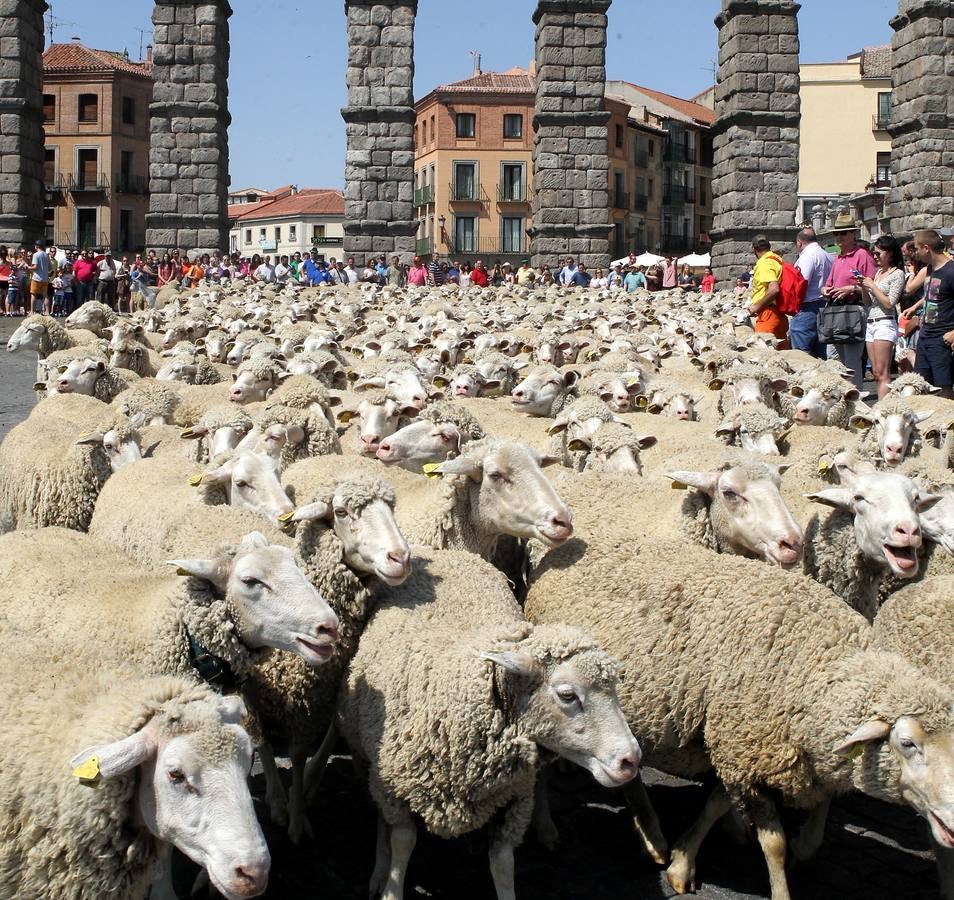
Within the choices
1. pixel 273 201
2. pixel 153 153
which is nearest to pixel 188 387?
pixel 153 153

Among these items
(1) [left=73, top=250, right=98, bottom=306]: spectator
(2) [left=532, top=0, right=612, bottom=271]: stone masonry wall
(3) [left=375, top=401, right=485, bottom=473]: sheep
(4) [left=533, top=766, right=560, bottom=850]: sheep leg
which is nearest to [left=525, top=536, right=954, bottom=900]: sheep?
(4) [left=533, top=766, right=560, bottom=850]: sheep leg

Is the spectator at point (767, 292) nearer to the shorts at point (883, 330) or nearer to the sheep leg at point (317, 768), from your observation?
the shorts at point (883, 330)

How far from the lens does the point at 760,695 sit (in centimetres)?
383

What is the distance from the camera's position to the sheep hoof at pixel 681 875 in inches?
153

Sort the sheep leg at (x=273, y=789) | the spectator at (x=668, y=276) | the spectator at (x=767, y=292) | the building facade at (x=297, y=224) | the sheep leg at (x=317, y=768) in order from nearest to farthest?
the sheep leg at (x=273, y=789), the sheep leg at (x=317, y=768), the spectator at (x=767, y=292), the spectator at (x=668, y=276), the building facade at (x=297, y=224)

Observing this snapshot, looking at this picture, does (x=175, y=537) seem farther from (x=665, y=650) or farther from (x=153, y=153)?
(x=153, y=153)

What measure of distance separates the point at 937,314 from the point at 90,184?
57165mm

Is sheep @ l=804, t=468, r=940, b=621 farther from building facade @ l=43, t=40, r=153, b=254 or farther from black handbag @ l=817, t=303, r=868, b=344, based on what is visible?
building facade @ l=43, t=40, r=153, b=254

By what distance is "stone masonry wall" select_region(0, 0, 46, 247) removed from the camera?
26.4 metres

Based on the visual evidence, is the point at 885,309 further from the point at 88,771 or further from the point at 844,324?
the point at 88,771

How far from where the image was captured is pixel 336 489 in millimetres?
4445

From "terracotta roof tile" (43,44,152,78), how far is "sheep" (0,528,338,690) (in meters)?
60.6

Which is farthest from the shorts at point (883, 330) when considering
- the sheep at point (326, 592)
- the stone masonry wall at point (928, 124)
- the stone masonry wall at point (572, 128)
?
the stone masonry wall at point (572, 128)

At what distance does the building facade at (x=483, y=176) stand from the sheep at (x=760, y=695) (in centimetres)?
5813
